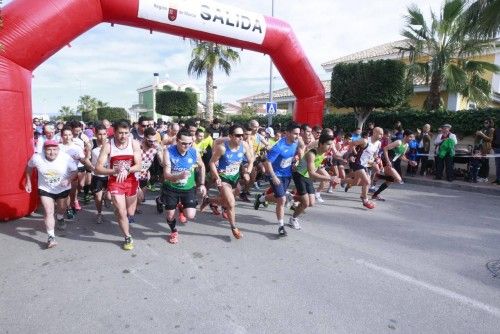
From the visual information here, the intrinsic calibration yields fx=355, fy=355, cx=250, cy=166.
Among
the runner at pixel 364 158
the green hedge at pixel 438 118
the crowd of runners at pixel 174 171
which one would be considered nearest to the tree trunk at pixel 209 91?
the green hedge at pixel 438 118

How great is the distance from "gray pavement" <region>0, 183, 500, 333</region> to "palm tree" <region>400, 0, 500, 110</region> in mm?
9984

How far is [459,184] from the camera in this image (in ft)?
32.4

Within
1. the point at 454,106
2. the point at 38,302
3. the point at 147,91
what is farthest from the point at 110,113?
the point at 38,302

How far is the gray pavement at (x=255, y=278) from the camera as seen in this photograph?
3.06m

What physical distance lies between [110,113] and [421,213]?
46.5 metres

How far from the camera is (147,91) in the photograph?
5384 centimetres

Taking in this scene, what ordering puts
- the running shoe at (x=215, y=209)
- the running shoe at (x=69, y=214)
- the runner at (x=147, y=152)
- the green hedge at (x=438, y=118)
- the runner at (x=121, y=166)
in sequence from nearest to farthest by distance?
the runner at (x=121, y=166)
the running shoe at (x=69, y=214)
the runner at (x=147, y=152)
the running shoe at (x=215, y=209)
the green hedge at (x=438, y=118)

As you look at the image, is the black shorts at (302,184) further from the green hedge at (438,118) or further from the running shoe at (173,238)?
the green hedge at (438,118)

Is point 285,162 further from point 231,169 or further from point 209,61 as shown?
point 209,61

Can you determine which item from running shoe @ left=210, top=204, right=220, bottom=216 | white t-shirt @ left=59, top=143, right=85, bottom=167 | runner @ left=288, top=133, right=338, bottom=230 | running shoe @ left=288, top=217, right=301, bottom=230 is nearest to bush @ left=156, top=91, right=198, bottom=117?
running shoe @ left=210, top=204, right=220, bottom=216

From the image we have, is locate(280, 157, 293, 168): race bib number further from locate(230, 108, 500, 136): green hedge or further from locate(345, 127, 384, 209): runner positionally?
locate(230, 108, 500, 136): green hedge

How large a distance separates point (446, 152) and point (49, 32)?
10.4 meters

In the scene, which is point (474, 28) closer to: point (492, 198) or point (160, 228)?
point (492, 198)

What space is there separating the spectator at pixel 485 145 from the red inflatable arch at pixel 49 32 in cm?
701
